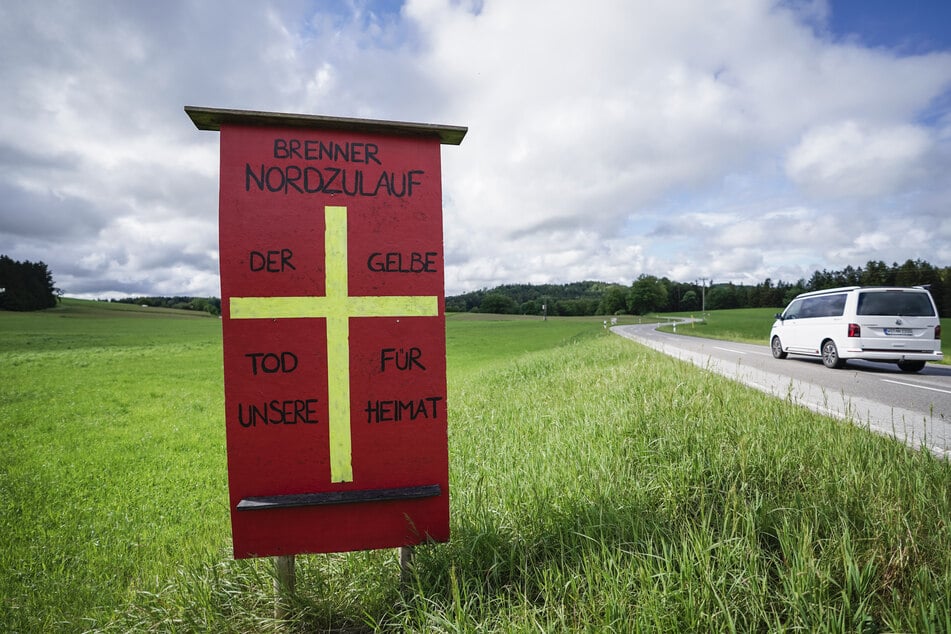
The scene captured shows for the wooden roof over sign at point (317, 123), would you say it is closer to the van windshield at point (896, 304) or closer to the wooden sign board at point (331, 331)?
the wooden sign board at point (331, 331)

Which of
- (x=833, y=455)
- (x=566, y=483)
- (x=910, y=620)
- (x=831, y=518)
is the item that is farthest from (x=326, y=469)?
(x=833, y=455)

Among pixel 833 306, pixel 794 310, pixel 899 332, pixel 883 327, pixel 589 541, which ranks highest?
pixel 833 306

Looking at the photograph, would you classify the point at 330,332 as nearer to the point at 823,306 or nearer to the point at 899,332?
the point at 899,332

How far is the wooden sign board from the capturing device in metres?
2.00

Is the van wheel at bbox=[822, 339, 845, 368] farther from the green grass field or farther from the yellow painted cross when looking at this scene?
the yellow painted cross

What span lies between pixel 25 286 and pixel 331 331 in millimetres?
93650

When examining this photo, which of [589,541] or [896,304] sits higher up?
[896,304]

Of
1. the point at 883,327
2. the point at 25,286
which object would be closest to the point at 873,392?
the point at 883,327

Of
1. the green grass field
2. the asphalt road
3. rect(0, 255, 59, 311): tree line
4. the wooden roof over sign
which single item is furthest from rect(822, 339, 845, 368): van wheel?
rect(0, 255, 59, 311): tree line

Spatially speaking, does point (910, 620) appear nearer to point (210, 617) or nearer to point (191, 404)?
point (210, 617)

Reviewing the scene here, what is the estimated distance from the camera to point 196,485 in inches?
189

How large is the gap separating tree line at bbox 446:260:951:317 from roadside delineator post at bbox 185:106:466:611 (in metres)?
74.0

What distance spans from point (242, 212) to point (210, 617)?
199cm

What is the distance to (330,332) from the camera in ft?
6.73
